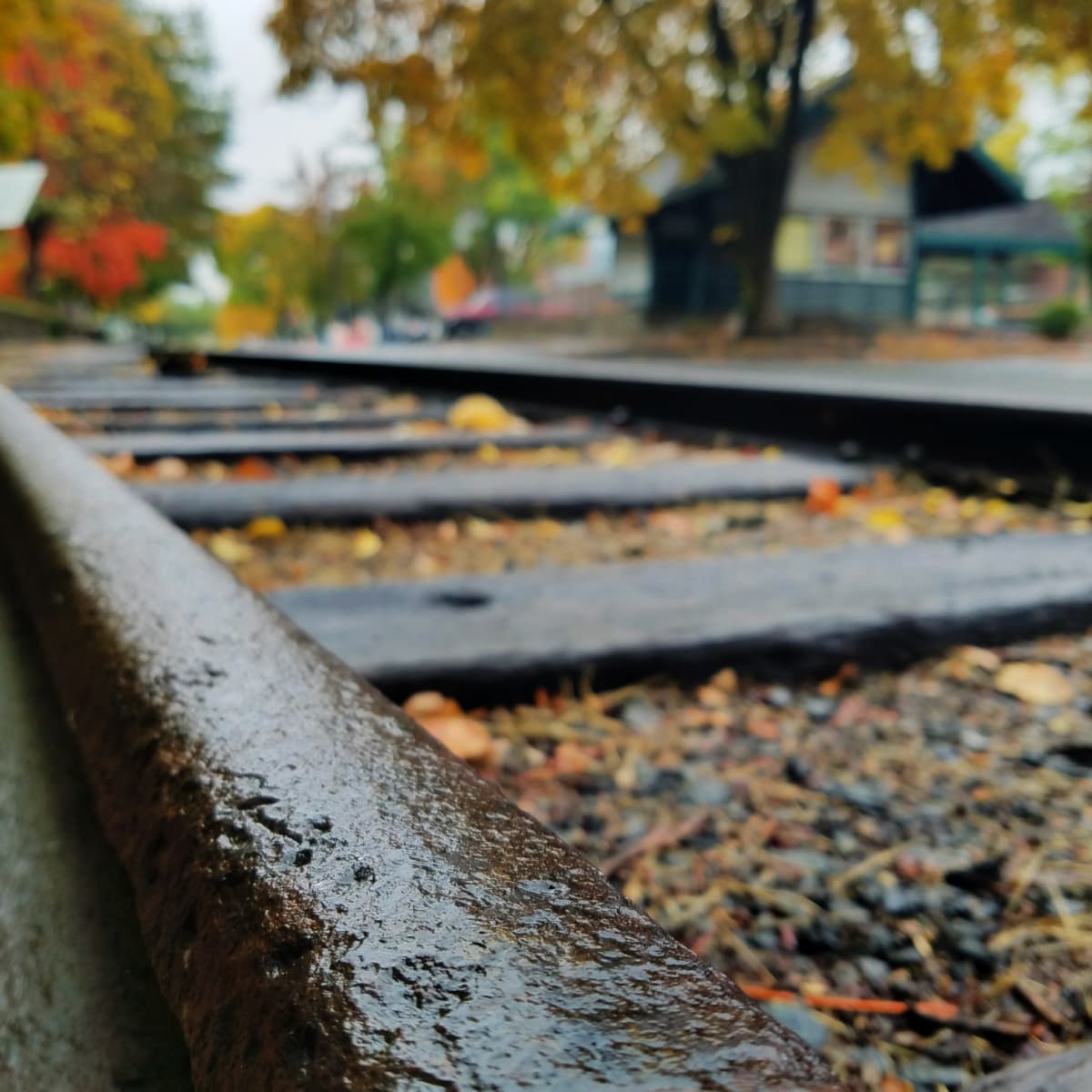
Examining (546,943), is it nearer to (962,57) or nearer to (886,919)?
(886,919)

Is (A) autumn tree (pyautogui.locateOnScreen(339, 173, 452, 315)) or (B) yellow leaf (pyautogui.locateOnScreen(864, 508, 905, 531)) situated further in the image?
(A) autumn tree (pyautogui.locateOnScreen(339, 173, 452, 315))

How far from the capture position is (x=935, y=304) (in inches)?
1513

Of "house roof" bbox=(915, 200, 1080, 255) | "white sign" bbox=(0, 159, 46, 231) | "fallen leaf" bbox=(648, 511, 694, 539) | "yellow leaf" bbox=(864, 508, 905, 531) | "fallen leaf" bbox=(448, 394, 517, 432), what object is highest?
"house roof" bbox=(915, 200, 1080, 255)

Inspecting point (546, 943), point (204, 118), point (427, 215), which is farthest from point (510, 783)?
point (427, 215)

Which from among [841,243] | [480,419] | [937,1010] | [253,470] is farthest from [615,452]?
[841,243]

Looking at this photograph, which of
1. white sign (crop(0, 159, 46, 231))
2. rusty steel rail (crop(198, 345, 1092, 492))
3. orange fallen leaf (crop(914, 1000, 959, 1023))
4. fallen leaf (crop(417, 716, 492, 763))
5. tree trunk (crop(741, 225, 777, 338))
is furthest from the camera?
tree trunk (crop(741, 225, 777, 338))

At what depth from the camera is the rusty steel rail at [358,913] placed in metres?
0.33

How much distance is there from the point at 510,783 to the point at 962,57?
1793 cm

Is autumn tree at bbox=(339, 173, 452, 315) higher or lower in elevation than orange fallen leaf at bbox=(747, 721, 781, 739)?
higher

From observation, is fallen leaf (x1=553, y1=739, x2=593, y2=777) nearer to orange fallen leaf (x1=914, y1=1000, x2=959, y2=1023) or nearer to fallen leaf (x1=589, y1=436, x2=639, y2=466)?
orange fallen leaf (x1=914, y1=1000, x2=959, y2=1023)

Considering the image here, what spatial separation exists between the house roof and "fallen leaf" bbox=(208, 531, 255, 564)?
31.5m

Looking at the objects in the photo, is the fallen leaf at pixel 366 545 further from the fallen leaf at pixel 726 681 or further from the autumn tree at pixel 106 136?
the autumn tree at pixel 106 136

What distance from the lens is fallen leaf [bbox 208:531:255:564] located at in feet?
6.40

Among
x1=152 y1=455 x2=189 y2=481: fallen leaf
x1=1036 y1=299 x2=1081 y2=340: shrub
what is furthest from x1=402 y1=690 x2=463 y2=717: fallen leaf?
x1=1036 y1=299 x2=1081 y2=340: shrub
